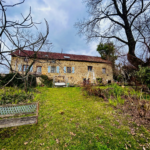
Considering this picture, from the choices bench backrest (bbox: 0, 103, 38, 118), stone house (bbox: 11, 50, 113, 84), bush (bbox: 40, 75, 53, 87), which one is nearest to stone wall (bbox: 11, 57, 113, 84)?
stone house (bbox: 11, 50, 113, 84)

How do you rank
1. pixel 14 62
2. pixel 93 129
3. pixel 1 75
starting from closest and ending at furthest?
1. pixel 93 129
2. pixel 1 75
3. pixel 14 62

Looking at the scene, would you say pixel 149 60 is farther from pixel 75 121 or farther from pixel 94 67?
pixel 94 67

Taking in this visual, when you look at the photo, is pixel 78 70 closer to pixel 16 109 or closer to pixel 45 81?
pixel 45 81

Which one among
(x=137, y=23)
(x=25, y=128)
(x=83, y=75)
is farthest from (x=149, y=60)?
(x=83, y=75)

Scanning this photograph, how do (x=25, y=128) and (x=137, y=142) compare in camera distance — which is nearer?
(x=137, y=142)

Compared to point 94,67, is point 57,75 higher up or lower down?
lower down

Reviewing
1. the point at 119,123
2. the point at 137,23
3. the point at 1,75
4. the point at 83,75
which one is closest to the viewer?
the point at 119,123

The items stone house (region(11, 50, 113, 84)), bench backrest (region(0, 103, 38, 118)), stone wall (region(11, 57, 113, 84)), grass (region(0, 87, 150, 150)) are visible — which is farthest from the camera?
stone wall (region(11, 57, 113, 84))

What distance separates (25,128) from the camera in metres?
3.00

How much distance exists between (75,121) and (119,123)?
1744mm

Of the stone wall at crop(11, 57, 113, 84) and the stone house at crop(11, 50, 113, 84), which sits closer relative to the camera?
the stone house at crop(11, 50, 113, 84)

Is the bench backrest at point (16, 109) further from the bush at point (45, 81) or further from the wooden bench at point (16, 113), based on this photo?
the bush at point (45, 81)

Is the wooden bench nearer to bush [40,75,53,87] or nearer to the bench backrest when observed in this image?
the bench backrest

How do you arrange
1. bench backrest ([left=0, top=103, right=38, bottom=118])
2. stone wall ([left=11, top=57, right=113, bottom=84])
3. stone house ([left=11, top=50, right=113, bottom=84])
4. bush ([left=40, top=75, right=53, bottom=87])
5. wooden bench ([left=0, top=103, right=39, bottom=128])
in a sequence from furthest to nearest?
stone wall ([left=11, top=57, right=113, bottom=84]) → stone house ([left=11, top=50, right=113, bottom=84]) → bush ([left=40, top=75, right=53, bottom=87]) → bench backrest ([left=0, top=103, right=38, bottom=118]) → wooden bench ([left=0, top=103, right=39, bottom=128])
